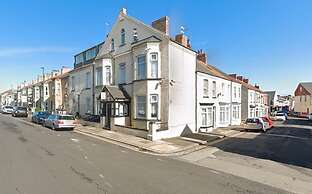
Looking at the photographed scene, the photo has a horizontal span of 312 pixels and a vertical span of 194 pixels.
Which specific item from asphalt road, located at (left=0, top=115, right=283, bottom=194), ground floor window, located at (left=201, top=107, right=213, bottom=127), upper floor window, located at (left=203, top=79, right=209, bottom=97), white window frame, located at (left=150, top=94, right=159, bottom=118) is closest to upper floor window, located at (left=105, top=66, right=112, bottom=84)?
white window frame, located at (left=150, top=94, right=159, bottom=118)

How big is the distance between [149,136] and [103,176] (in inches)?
378

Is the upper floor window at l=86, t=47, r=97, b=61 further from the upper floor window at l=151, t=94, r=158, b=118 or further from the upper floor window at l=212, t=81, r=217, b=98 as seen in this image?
the upper floor window at l=151, t=94, r=158, b=118

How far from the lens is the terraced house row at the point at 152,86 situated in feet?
69.9

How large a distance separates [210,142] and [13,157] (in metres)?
13.5

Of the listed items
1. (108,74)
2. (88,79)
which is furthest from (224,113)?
(88,79)

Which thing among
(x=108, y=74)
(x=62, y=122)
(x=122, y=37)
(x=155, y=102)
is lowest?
(x=62, y=122)

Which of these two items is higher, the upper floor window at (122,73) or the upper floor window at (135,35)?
the upper floor window at (135,35)

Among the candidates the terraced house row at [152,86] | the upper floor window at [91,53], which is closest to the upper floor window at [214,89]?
the terraced house row at [152,86]

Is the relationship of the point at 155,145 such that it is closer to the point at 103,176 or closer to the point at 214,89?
the point at 103,176

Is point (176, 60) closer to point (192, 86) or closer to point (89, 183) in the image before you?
point (192, 86)

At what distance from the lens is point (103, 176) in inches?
347

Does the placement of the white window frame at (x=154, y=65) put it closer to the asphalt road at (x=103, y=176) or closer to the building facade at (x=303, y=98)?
the asphalt road at (x=103, y=176)

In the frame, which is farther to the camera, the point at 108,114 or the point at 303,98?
the point at 303,98

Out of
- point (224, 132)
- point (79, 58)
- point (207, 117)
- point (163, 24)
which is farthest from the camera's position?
point (79, 58)
